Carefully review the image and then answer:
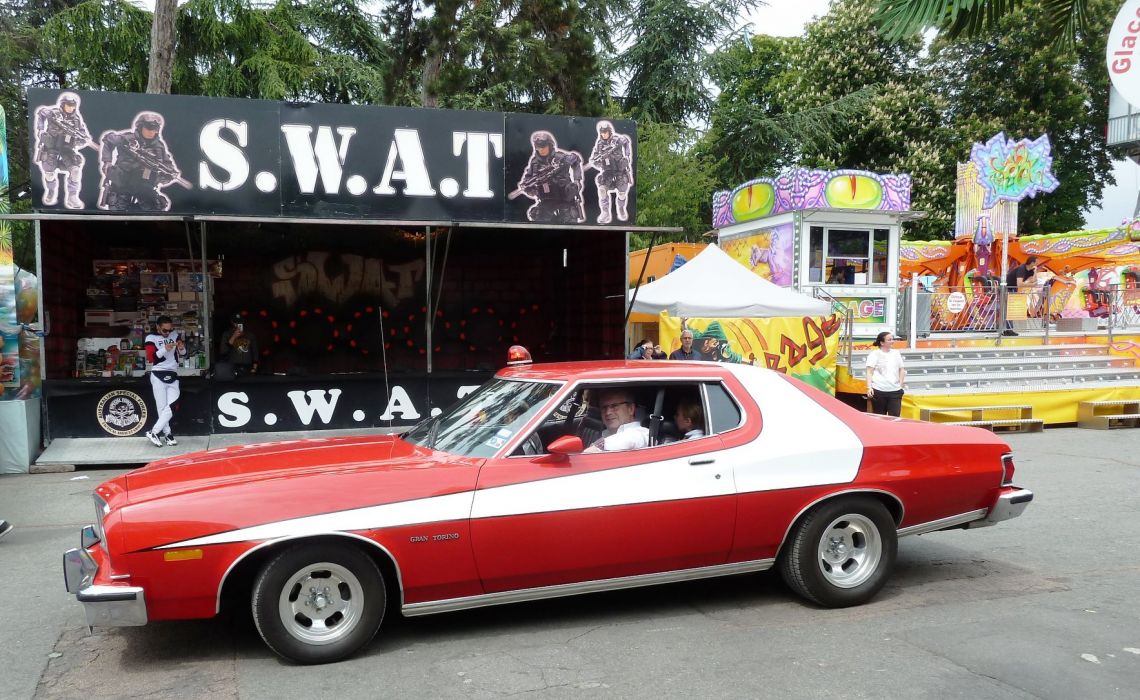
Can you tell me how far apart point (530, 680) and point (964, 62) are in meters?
34.5

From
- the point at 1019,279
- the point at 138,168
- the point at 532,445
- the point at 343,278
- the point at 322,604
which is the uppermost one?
the point at 138,168

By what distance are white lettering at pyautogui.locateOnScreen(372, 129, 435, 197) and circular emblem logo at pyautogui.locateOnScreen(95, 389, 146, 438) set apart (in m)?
4.13

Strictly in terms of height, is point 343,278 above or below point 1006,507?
above

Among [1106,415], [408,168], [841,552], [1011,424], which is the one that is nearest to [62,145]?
[408,168]

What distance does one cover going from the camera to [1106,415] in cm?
1416

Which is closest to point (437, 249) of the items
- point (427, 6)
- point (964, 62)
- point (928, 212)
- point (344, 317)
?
point (344, 317)

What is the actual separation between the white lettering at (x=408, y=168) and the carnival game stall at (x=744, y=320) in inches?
171

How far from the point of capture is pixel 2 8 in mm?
23547

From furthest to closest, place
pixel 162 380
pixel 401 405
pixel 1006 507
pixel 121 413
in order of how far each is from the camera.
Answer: pixel 401 405 → pixel 121 413 → pixel 162 380 → pixel 1006 507

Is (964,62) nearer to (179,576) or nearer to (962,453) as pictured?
(962,453)

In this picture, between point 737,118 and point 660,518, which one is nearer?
point 660,518

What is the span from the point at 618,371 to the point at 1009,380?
41.6ft

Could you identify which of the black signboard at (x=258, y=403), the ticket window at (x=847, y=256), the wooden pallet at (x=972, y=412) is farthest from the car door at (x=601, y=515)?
the ticket window at (x=847, y=256)

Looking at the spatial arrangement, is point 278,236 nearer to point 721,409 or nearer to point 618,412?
point 618,412
